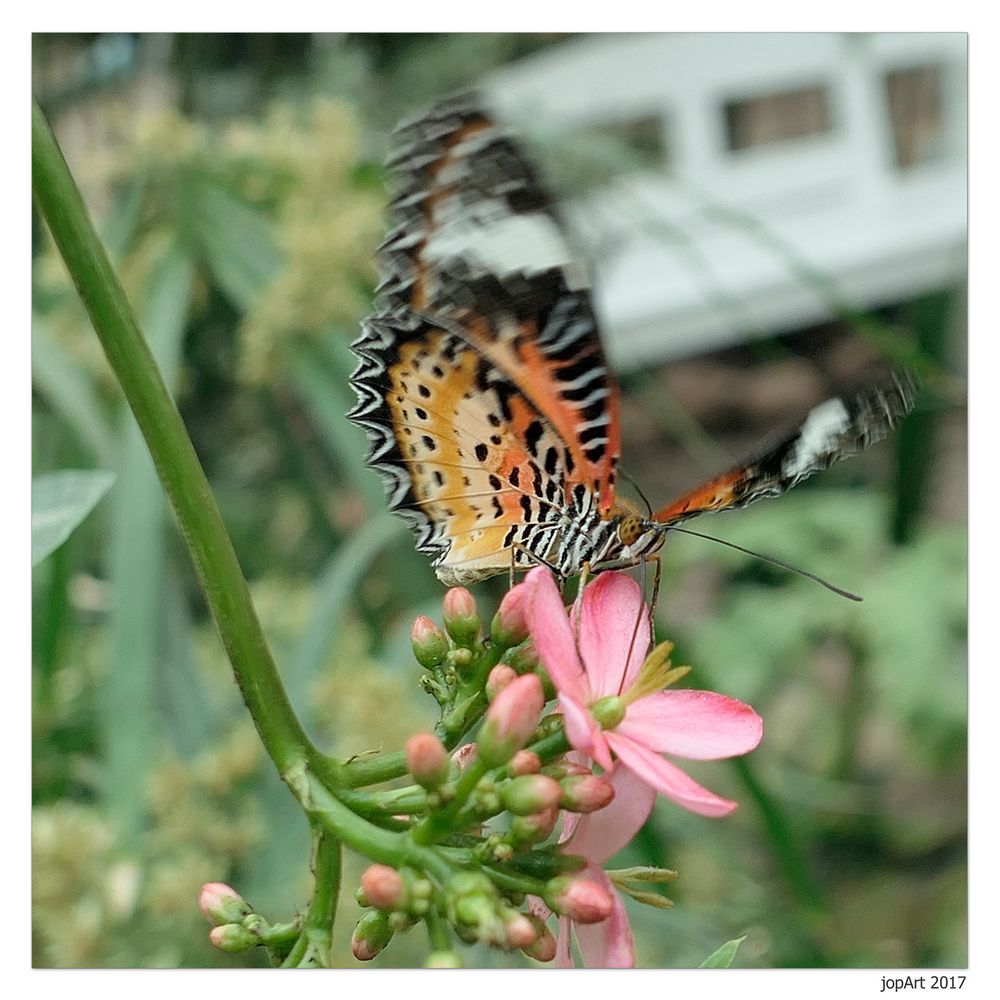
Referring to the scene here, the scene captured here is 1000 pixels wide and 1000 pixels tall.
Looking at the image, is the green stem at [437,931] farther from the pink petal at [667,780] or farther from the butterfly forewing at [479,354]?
the butterfly forewing at [479,354]

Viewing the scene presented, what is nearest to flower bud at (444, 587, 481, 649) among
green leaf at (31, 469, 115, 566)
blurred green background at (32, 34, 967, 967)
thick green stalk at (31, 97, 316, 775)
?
thick green stalk at (31, 97, 316, 775)

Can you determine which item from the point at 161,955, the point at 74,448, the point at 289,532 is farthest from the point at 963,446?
the point at 161,955

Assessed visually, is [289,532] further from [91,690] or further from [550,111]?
[550,111]

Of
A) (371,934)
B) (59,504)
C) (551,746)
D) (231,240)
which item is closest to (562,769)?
(551,746)

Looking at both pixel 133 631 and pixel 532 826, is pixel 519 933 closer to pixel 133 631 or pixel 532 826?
pixel 532 826

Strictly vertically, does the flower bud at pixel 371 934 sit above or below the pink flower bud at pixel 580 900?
below

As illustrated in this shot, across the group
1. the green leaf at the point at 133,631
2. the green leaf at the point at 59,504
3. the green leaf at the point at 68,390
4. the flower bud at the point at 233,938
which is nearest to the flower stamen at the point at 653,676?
the flower bud at the point at 233,938

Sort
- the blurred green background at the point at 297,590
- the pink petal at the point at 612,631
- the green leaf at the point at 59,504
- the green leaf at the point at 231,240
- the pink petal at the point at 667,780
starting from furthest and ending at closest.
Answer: the green leaf at the point at 231,240
the blurred green background at the point at 297,590
the green leaf at the point at 59,504
the pink petal at the point at 612,631
the pink petal at the point at 667,780
